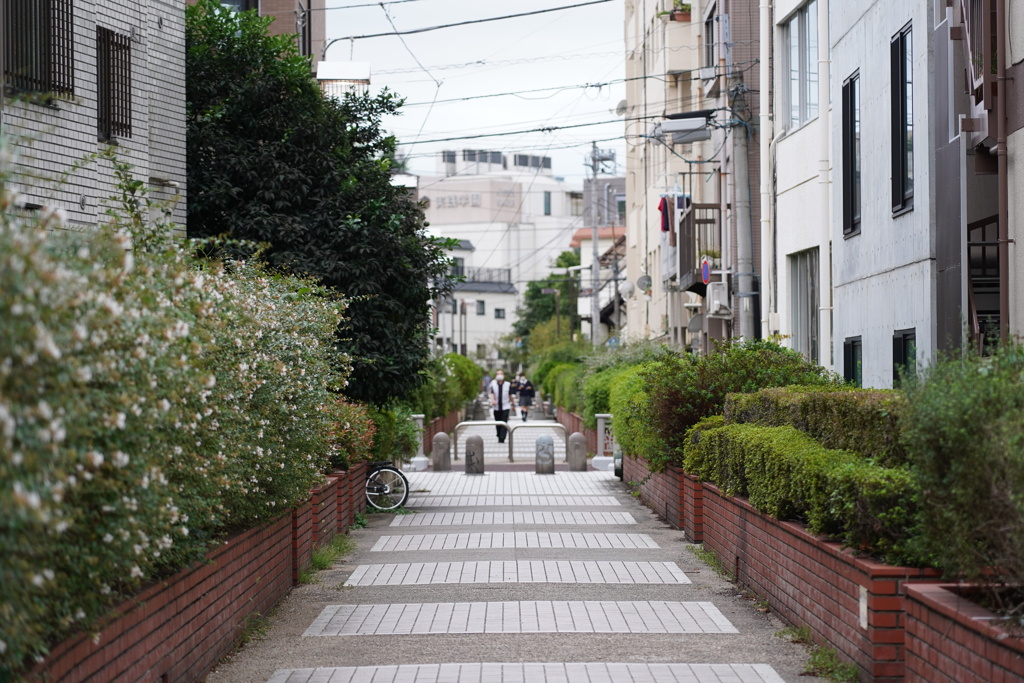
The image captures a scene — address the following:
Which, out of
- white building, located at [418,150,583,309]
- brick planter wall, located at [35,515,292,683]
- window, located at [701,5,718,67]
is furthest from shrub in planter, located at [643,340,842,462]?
white building, located at [418,150,583,309]

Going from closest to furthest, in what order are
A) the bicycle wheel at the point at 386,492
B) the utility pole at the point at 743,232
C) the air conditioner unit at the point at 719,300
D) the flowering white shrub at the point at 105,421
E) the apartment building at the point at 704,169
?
the flowering white shrub at the point at 105,421 → the bicycle wheel at the point at 386,492 → the utility pole at the point at 743,232 → the apartment building at the point at 704,169 → the air conditioner unit at the point at 719,300

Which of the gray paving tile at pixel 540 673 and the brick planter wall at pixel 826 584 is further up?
the brick planter wall at pixel 826 584

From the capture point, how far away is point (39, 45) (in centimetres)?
1328

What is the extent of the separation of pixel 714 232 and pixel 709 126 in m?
3.43

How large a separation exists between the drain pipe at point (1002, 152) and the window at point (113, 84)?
925 centimetres

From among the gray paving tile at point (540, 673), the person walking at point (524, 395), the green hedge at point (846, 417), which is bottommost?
the gray paving tile at point (540, 673)

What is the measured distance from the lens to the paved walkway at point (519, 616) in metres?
8.16

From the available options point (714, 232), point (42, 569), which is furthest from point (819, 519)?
point (714, 232)

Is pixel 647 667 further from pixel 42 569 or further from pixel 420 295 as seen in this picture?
pixel 420 295

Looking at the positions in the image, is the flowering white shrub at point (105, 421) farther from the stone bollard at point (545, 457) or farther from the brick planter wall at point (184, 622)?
the stone bollard at point (545, 457)

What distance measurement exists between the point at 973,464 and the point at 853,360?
469 inches

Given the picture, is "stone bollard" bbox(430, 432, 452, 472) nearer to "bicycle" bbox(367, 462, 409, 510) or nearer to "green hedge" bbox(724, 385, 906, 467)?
Answer: "bicycle" bbox(367, 462, 409, 510)

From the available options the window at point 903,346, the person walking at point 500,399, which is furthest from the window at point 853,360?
the person walking at point 500,399

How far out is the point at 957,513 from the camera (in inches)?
240
